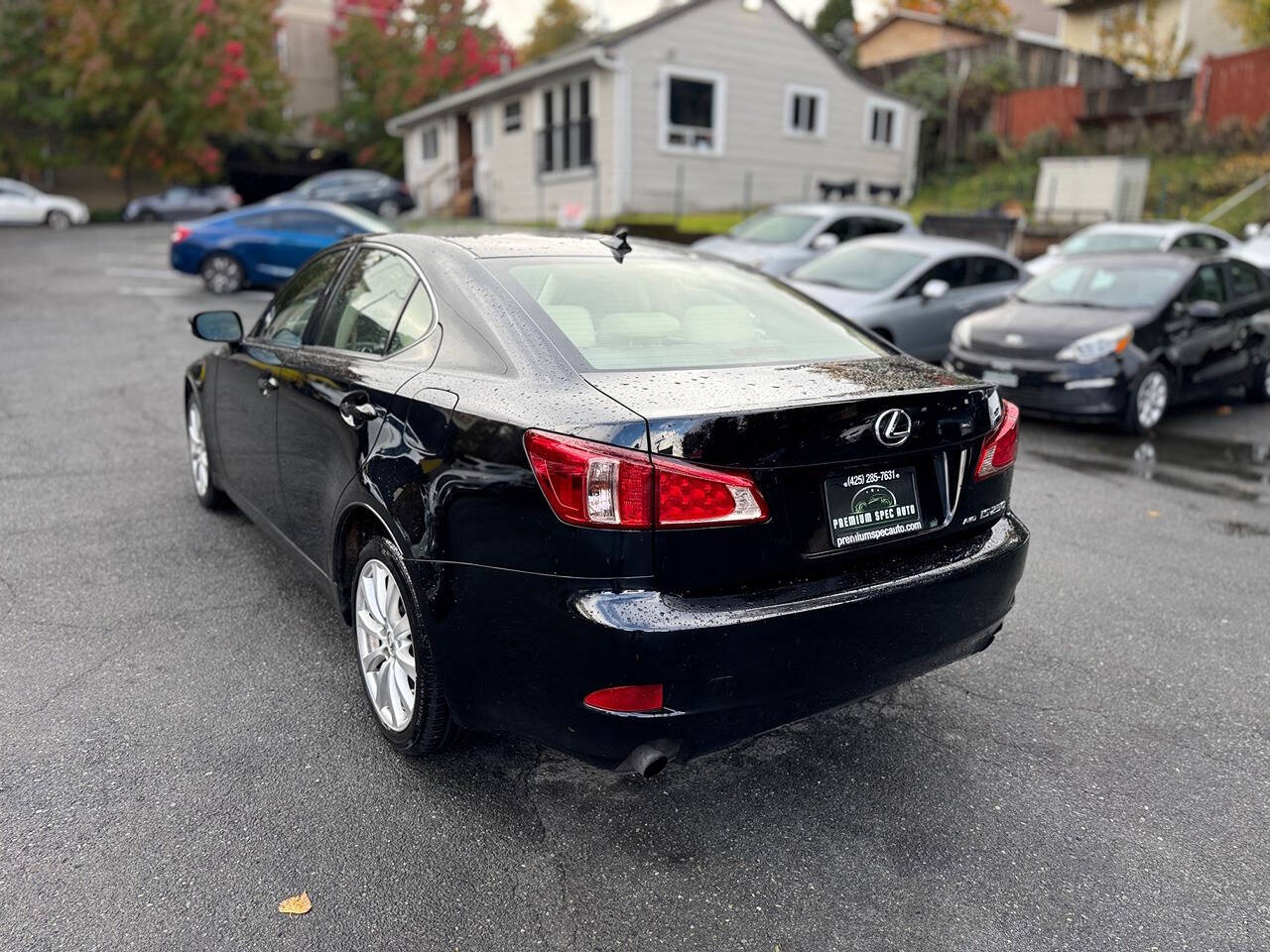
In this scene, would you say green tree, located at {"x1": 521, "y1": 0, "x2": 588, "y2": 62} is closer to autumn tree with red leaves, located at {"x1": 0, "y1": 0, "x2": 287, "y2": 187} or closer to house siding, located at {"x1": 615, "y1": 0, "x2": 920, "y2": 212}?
autumn tree with red leaves, located at {"x1": 0, "y1": 0, "x2": 287, "y2": 187}

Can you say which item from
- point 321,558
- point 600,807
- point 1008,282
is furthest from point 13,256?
point 600,807

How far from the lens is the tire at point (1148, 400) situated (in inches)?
328

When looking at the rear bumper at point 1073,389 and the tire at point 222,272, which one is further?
the tire at point 222,272

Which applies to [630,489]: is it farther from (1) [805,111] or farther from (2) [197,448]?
(1) [805,111]

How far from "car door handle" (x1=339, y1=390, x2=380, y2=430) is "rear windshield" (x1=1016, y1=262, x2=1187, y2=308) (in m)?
7.74

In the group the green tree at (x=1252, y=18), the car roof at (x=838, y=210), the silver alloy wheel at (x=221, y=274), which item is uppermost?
the green tree at (x=1252, y=18)

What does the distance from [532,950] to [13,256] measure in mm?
23433

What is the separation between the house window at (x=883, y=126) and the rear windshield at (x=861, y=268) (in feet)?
63.0

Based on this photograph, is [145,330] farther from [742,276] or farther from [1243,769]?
[1243,769]

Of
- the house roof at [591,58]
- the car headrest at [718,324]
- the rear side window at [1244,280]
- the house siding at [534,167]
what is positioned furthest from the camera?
the house siding at [534,167]

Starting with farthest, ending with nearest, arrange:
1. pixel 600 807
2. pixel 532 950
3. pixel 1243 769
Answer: pixel 1243 769
pixel 600 807
pixel 532 950

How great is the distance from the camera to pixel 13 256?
21.1 m

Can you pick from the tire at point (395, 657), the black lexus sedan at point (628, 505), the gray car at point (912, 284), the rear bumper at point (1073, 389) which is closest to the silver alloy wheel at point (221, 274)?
the gray car at point (912, 284)

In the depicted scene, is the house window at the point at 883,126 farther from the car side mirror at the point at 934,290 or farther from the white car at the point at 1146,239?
the car side mirror at the point at 934,290
